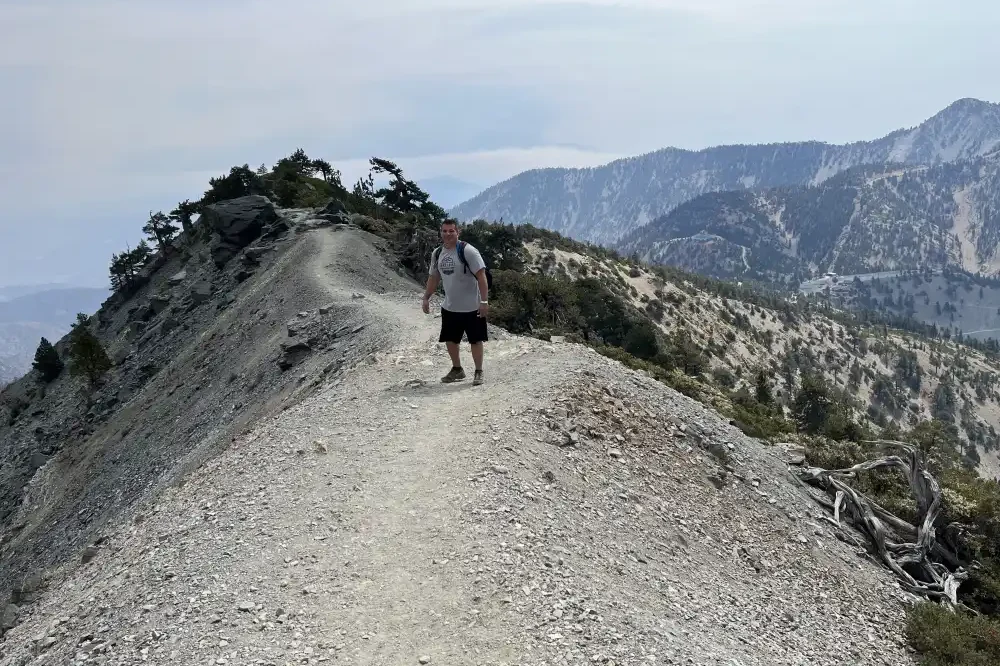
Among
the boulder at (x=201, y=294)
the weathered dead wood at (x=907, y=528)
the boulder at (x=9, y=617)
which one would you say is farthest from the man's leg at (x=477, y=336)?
the boulder at (x=201, y=294)

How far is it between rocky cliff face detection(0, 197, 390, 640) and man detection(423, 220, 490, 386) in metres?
5.31

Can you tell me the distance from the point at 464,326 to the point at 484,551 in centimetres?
605

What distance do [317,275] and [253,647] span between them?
82.6ft

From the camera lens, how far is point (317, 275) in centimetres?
2941

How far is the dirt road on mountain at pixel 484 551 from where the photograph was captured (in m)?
6.06

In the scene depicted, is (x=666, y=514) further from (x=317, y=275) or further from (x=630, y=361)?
(x=317, y=275)

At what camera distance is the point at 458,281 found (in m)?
12.2

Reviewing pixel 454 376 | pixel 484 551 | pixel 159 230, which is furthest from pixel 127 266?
pixel 484 551

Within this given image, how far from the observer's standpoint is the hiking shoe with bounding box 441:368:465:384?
12812 millimetres

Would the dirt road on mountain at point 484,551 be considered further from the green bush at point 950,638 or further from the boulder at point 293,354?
the boulder at point 293,354

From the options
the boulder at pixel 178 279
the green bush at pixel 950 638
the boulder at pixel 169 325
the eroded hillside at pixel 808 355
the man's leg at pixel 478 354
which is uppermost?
the boulder at pixel 178 279

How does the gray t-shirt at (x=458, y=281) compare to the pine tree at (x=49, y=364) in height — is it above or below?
above

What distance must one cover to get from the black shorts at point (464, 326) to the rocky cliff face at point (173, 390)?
17.0 feet

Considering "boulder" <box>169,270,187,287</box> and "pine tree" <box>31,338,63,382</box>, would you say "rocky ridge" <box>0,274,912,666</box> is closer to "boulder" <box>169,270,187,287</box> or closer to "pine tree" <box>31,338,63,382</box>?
"boulder" <box>169,270,187,287</box>
